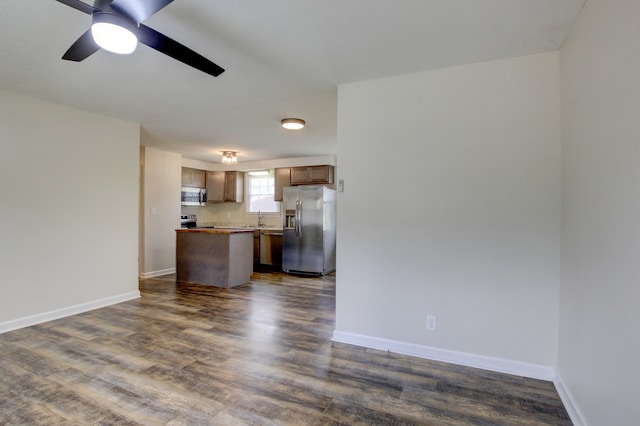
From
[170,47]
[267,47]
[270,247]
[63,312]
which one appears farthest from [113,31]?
[270,247]

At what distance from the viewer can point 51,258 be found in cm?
343

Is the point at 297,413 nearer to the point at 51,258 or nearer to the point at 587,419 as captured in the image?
the point at 587,419

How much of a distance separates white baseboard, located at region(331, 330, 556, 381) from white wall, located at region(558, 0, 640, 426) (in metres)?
0.17

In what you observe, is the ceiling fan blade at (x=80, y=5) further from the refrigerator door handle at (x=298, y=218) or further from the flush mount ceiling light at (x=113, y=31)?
the refrigerator door handle at (x=298, y=218)

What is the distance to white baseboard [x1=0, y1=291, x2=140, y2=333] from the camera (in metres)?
3.10

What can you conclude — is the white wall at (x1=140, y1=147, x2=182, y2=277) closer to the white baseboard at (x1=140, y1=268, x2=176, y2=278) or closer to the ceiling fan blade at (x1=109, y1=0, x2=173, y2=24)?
the white baseboard at (x1=140, y1=268, x2=176, y2=278)

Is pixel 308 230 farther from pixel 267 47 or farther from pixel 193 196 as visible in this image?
pixel 267 47

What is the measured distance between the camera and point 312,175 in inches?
256

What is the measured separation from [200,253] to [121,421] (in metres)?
3.53

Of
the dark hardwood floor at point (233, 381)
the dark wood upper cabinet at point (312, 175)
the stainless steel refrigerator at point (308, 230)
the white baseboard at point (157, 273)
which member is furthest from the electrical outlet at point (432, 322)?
the white baseboard at point (157, 273)

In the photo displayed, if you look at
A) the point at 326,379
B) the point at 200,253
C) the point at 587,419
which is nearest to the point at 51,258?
the point at 200,253

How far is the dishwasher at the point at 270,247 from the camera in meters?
6.68

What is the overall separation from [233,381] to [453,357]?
169 cm

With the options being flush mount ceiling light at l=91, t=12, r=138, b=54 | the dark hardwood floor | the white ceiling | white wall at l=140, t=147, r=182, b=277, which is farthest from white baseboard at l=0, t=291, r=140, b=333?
flush mount ceiling light at l=91, t=12, r=138, b=54
